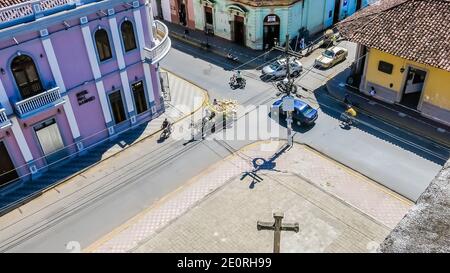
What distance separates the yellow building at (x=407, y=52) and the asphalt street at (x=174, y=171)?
3683 millimetres

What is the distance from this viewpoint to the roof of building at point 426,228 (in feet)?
32.9

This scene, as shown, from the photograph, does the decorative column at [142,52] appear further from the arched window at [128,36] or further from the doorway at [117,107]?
the doorway at [117,107]

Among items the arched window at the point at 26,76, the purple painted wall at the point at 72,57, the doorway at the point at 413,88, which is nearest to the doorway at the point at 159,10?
the purple painted wall at the point at 72,57

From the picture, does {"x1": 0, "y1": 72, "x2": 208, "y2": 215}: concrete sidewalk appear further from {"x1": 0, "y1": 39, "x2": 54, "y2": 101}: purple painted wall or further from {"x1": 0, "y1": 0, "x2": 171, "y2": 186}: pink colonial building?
{"x1": 0, "y1": 39, "x2": 54, "y2": 101}: purple painted wall

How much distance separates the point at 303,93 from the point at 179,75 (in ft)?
43.4

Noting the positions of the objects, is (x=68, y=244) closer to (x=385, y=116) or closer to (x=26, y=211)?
(x=26, y=211)

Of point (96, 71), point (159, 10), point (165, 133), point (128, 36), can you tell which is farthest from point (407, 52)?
point (159, 10)

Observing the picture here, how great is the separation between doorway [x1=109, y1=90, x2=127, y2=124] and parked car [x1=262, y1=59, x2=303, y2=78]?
51.4 feet

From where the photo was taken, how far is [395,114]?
36.9 m

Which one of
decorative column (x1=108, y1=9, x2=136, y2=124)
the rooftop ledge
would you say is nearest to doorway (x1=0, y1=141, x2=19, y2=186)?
the rooftop ledge

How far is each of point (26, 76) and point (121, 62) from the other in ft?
23.6

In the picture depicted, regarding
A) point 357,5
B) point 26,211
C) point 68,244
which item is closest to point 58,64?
point 26,211
